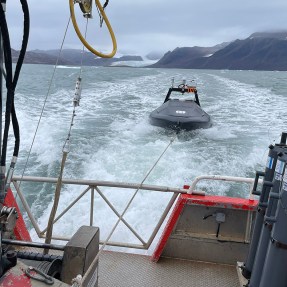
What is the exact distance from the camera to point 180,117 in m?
13.9

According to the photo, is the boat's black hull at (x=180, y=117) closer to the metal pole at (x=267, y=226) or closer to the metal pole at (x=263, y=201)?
the metal pole at (x=263, y=201)

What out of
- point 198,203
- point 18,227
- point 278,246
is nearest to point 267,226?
point 278,246

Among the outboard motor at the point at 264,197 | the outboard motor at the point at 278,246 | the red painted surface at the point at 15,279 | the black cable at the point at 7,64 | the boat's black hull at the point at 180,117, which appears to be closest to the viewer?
the black cable at the point at 7,64

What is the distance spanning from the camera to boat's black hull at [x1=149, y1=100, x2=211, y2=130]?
1368cm

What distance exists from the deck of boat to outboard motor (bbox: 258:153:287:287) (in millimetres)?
899

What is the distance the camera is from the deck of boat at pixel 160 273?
305 centimetres

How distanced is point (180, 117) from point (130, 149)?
3.58m

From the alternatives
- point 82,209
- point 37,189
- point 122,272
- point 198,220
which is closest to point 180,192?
point 198,220

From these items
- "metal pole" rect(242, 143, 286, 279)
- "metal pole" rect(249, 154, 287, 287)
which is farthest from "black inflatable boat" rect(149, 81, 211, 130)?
"metal pole" rect(249, 154, 287, 287)

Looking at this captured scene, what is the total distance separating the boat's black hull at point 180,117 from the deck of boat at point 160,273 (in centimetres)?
1051

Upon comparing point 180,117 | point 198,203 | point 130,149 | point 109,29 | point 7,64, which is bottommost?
point 130,149

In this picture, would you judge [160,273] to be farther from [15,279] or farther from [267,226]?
[15,279]

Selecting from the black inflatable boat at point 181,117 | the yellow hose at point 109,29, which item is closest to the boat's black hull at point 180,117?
the black inflatable boat at point 181,117

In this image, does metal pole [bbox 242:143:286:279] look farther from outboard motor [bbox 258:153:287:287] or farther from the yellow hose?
the yellow hose
